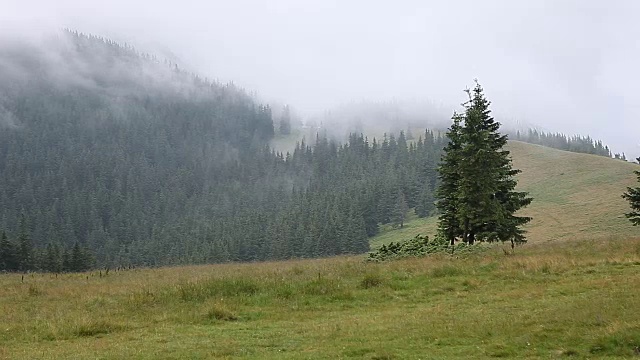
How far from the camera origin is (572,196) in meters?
86.3

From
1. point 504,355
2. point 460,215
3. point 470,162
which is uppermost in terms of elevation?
point 470,162

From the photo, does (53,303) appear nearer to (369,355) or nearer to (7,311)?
(7,311)

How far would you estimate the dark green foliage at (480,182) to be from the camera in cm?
3297

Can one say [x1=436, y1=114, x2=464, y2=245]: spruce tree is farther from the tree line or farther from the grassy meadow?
the tree line

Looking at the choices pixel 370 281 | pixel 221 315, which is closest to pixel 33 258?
pixel 370 281

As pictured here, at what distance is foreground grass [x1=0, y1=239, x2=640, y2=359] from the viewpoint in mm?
11805

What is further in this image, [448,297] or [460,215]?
[460,215]

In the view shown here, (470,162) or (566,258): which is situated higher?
(470,162)

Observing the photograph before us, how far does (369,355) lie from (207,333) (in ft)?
18.8

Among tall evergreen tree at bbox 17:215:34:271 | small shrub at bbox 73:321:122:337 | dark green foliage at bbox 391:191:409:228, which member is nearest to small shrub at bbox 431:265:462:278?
small shrub at bbox 73:321:122:337

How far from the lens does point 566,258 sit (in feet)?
77.0

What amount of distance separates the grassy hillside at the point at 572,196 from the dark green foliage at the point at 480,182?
11.9 metres

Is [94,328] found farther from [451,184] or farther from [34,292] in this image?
[451,184]

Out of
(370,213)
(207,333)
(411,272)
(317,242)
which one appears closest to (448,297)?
(411,272)
